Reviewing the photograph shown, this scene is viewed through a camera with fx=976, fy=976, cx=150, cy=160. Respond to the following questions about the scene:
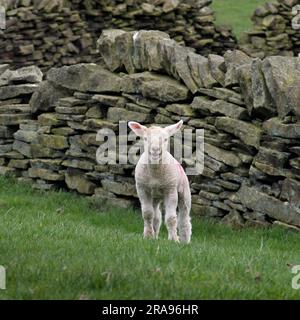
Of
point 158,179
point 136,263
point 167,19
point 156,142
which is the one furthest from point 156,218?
point 167,19

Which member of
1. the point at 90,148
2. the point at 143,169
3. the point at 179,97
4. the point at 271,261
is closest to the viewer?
the point at 271,261

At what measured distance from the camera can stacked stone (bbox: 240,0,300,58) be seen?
20531 millimetres

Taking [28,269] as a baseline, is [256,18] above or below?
below

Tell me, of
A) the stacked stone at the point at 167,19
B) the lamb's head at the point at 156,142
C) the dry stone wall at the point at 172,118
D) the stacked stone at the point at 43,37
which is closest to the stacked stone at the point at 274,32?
the stacked stone at the point at 167,19

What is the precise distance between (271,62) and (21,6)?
24.2ft

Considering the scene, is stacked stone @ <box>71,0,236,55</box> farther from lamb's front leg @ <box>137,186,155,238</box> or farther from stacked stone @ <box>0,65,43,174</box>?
lamb's front leg @ <box>137,186,155,238</box>

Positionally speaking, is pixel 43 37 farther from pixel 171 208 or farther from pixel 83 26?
pixel 171 208

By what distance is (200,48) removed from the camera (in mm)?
20844

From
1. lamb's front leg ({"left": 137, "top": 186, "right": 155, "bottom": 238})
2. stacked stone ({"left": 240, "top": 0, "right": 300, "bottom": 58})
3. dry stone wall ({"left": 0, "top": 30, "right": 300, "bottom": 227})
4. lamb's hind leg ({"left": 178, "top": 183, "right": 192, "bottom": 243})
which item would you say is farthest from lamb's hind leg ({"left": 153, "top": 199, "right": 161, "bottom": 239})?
stacked stone ({"left": 240, "top": 0, "right": 300, "bottom": 58})

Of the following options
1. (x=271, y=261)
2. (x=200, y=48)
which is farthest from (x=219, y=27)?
(x=271, y=261)

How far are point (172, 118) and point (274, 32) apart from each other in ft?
25.0

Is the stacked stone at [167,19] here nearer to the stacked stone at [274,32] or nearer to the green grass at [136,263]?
the stacked stone at [274,32]

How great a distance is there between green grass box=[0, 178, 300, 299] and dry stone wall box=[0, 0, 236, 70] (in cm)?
686

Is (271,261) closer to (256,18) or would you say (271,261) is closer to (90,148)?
(90,148)
